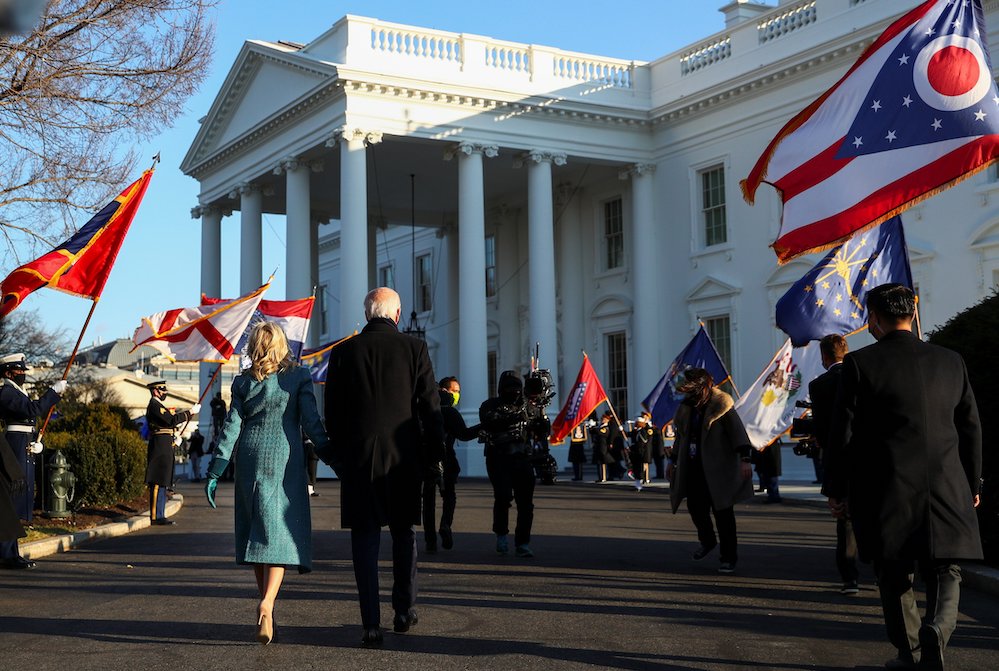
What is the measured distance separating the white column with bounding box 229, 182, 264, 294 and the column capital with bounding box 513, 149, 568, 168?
9.18m

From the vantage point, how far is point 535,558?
1115 centimetres

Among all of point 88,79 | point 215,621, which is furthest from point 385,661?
point 88,79

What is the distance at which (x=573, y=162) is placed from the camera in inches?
1443

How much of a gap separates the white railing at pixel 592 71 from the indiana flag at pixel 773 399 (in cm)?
2153

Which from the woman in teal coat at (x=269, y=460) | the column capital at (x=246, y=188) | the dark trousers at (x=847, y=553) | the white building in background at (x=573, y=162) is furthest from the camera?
the column capital at (x=246, y=188)

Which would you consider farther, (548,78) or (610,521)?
(548,78)

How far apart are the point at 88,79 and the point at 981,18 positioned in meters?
10.8

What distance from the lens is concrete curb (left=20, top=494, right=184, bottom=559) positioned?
12359 millimetres

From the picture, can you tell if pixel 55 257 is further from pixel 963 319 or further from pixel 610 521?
pixel 963 319

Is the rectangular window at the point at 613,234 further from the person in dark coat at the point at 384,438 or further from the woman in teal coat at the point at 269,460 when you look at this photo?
the woman in teal coat at the point at 269,460

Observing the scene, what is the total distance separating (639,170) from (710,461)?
2673cm

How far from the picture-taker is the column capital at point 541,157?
35.0 metres

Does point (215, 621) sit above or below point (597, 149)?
below

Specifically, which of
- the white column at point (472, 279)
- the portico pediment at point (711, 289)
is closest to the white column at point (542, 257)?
the white column at point (472, 279)
